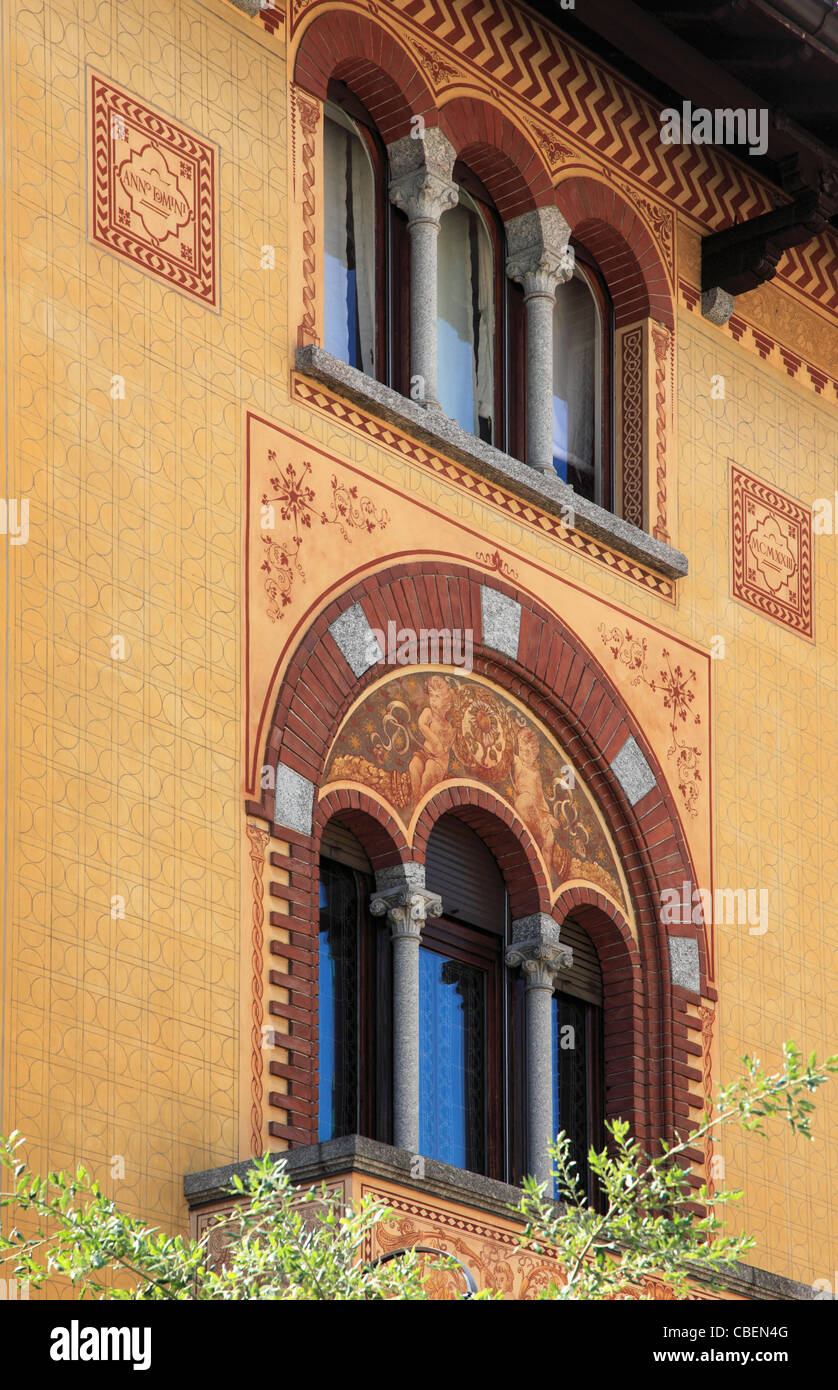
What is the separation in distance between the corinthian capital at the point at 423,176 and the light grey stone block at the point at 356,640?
214 centimetres

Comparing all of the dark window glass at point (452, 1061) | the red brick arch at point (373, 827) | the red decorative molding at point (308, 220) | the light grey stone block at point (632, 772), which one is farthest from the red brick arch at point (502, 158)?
the dark window glass at point (452, 1061)

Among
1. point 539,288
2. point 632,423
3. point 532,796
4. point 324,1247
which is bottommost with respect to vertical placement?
point 324,1247

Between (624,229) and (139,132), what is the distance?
3.59 metres

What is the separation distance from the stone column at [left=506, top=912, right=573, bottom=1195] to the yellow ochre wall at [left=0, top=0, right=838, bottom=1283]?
4.03 feet

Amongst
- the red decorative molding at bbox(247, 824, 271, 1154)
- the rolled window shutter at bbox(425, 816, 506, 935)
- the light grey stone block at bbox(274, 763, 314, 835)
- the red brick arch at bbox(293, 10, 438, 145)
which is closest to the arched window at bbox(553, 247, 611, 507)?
the red brick arch at bbox(293, 10, 438, 145)

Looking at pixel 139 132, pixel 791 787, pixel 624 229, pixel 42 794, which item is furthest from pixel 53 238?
pixel 791 787

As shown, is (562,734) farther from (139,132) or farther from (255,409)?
(139,132)

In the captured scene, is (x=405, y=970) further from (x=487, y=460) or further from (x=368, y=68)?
(x=368, y=68)

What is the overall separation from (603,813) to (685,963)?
0.81m

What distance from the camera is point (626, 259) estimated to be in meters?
14.6

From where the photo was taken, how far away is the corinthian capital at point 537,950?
12.7 m

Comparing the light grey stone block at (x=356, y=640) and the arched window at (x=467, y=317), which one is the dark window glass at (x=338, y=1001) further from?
the arched window at (x=467, y=317)

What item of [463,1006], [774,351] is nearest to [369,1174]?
[463,1006]

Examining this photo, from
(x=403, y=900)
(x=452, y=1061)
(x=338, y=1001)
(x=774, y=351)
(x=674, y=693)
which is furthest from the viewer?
(x=774, y=351)
